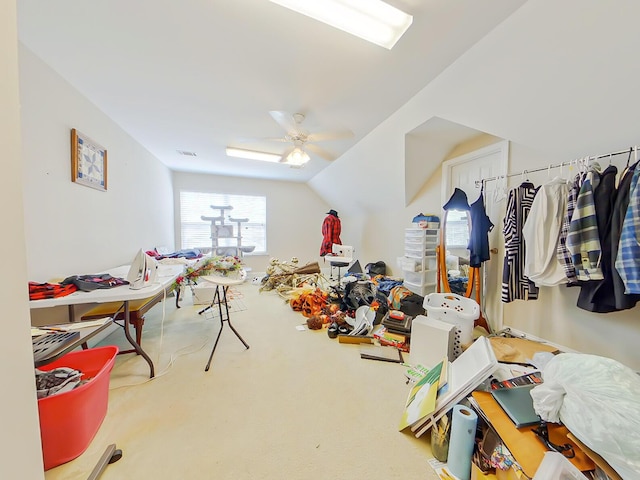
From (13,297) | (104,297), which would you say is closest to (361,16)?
(13,297)

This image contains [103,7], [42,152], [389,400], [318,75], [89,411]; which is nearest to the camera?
[89,411]

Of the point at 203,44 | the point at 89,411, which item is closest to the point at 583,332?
the point at 89,411

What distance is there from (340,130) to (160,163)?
3.60m

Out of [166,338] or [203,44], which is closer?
[203,44]

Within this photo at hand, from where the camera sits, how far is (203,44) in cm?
162

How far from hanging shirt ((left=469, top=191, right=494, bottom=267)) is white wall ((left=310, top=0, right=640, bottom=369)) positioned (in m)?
0.52

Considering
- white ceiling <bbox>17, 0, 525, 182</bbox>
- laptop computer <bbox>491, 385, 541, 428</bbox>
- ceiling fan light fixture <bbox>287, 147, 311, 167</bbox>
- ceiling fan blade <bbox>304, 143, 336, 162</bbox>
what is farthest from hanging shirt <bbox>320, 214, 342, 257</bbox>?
laptop computer <bbox>491, 385, 541, 428</bbox>

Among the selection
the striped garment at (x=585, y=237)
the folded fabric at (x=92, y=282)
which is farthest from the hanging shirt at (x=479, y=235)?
the folded fabric at (x=92, y=282)

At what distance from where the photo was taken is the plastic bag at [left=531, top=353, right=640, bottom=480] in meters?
0.74

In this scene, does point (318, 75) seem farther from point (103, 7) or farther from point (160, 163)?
point (160, 163)

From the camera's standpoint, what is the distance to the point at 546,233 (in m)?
1.79

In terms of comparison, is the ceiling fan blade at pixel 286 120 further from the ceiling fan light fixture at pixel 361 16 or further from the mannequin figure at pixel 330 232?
the mannequin figure at pixel 330 232

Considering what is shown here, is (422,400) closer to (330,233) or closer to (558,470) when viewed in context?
(558,470)

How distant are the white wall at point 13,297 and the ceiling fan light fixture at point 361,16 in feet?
4.12
